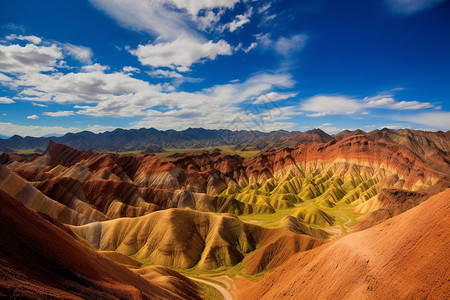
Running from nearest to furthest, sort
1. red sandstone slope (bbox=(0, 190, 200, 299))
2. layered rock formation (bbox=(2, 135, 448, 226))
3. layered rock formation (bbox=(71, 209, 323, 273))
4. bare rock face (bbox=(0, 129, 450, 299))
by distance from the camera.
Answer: red sandstone slope (bbox=(0, 190, 200, 299)) < bare rock face (bbox=(0, 129, 450, 299)) < layered rock formation (bbox=(71, 209, 323, 273)) < layered rock formation (bbox=(2, 135, 448, 226))

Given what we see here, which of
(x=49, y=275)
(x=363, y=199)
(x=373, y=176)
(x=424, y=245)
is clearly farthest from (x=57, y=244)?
(x=373, y=176)

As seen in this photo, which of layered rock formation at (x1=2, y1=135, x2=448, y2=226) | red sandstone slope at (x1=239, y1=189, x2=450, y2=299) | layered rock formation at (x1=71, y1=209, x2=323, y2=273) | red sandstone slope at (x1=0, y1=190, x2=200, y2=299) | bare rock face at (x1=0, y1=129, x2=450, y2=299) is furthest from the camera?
layered rock formation at (x1=2, y1=135, x2=448, y2=226)

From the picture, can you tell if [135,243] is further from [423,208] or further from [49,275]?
[423,208]

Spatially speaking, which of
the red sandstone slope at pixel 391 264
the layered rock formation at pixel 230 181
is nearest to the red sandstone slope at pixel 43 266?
the red sandstone slope at pixel 391 264

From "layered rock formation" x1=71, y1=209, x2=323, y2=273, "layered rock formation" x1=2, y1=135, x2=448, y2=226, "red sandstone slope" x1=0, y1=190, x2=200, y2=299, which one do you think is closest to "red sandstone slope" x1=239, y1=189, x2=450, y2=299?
"red sandstone slope" x1=0, y1=190, x2=200, y2=299

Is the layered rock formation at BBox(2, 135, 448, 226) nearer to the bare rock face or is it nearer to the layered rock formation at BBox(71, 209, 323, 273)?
the bare rock face

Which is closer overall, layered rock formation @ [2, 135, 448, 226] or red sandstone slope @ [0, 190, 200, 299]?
red sandstone slope @ [0, 190, 200, 299]

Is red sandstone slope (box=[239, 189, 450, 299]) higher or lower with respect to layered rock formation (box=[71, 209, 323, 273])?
higher
